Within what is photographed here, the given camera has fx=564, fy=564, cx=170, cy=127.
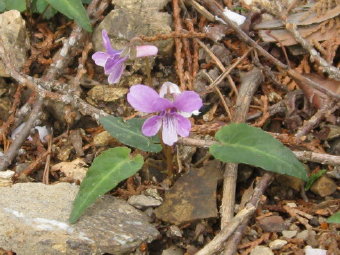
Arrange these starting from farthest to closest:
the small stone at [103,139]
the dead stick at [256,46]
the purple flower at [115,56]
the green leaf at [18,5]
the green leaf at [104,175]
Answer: the green leaf at [18,5], the small stone at [103,139], the dead stick at [256,46], the purple flower at [115,56], the green leaf at [104,175]

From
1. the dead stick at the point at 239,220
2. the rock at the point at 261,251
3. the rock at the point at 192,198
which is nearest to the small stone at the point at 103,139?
the rock at the point at 192,198

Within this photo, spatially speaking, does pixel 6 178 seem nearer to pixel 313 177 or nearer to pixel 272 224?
pixel 272 224

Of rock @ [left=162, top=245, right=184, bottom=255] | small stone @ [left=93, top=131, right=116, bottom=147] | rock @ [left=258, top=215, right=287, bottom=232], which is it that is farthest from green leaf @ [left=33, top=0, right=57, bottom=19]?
rock @ [left=258, top=215, right=287, bottom=232]

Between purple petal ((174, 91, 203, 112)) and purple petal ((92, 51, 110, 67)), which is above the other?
purple petal ((92, 51, 110, 67))

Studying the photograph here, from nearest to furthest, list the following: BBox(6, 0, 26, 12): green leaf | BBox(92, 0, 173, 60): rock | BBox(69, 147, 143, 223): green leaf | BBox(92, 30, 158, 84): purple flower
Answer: BBox(69, 147, 143, 223): green leaf
BBox(92, 30, 158, 84): purple flower
BBox(92, 0, 173, 60): rock
BBox(6, 0, 26, 12): green leaf

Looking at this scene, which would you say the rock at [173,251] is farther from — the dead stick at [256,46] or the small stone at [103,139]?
the dead stick at [256,46]

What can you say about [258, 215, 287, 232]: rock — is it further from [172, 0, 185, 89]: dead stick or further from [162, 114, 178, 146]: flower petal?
[172, 0, 185, 89]: dead stick

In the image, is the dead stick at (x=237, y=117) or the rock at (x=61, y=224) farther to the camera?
the dead stick at (x=237, y=117)
